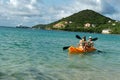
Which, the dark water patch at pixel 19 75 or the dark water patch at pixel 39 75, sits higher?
the dark water patch at pixel 19 75

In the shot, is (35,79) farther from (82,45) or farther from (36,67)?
(82,45)

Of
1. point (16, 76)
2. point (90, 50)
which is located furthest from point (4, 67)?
point (90, 50)

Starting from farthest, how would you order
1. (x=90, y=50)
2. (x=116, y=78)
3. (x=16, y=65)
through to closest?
(x=90, y=50)
(x=16, y=65)
(x=116, y=78)

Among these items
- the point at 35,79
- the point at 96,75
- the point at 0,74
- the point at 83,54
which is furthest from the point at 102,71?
the point at 83,54

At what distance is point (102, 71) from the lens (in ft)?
70.6

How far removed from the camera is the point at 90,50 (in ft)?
118

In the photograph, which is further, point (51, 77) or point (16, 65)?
point (16, 65)

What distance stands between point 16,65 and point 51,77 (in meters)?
4.71

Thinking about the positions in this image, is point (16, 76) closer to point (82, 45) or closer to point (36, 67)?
point (36, 67)

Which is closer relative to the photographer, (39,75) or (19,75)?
(19,75)

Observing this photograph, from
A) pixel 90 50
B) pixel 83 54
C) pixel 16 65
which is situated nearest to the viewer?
pixel 16 65

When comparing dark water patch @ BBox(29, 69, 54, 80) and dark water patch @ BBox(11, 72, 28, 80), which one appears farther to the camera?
dark water patch @ BBox(29, 69, 54, 80)

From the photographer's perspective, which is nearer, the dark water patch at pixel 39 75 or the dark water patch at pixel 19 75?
the dark water patch at pixel 19 75

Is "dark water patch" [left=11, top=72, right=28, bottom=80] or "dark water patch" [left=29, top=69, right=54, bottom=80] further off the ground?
"dark water patch" [left=11, top=72, right=28, bottom=80]
